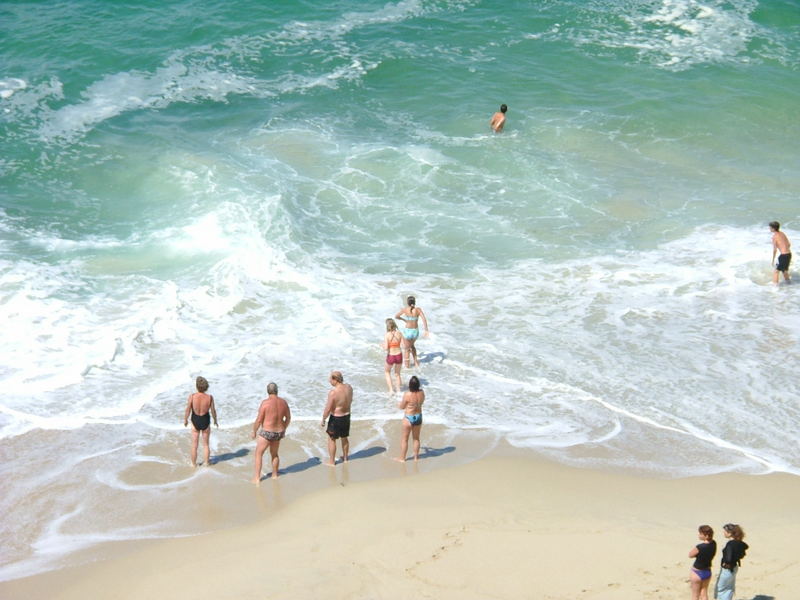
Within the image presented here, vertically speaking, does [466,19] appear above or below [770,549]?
above

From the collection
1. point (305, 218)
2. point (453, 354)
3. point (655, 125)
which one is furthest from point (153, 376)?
point (655, 125)

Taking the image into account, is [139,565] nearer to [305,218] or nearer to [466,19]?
[305,218]

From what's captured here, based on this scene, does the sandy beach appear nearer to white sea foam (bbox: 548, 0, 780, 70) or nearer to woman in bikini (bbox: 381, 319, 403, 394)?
woman in bikini (bbox: 381, 319, 403, 394)

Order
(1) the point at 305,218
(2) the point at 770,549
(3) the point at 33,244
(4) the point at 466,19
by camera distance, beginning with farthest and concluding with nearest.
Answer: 1. (4) the point at 466,19
2. (1) the point at 305,218
3. (3) the point at 33,244
4. (2) the point at 770,549

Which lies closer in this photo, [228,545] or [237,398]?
[228,545]

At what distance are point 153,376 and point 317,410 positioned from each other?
2.71 metres

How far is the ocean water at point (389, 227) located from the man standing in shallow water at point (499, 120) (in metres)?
0.37

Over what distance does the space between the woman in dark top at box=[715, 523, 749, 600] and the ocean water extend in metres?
3.23

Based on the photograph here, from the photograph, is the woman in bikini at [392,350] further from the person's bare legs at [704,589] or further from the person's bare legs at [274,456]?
the person's bare legs at [704,589]

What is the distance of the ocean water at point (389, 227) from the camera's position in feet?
45.0

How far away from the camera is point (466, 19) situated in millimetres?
29984

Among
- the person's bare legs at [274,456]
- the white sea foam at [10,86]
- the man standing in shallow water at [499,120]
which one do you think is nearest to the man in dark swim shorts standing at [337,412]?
Answer: the person's bare legs at [274,456]

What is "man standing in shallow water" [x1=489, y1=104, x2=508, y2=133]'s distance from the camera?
78.7 feet

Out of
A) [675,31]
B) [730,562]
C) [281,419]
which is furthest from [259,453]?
[675,31]
